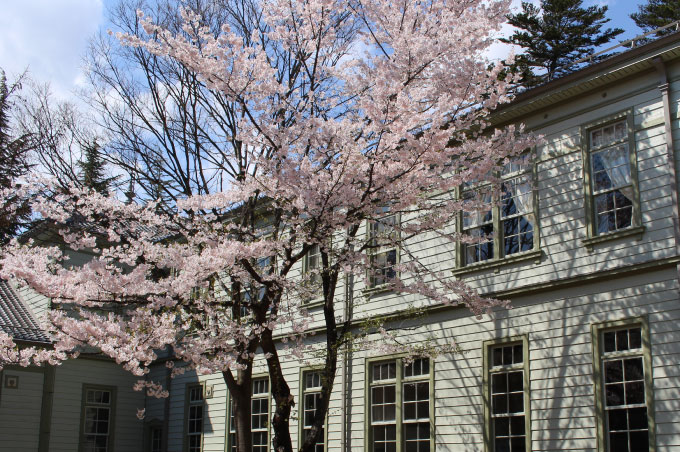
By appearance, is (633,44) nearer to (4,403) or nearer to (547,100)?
(547,100)

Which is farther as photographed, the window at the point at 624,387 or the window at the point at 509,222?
the window at the point at 509,222

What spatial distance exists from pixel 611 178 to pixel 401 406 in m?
5.40

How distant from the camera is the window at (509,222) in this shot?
1220 centimetres

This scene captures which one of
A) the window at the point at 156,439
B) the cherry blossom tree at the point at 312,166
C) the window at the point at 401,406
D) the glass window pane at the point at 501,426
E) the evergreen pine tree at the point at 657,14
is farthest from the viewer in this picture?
the evergreen pine tree at the point at 657,14

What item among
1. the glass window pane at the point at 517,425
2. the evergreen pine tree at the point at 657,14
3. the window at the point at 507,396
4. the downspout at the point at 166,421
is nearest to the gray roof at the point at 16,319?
the downspout at the point at 166,421

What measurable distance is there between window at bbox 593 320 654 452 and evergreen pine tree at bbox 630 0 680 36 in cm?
1761

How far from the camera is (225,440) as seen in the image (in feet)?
57.7

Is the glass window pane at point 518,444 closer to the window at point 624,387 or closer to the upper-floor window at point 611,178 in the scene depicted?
the window at point 624,387

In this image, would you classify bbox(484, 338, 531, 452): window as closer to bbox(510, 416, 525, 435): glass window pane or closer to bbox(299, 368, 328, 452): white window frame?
bbox(510, 416, 525, 435): glass window pane

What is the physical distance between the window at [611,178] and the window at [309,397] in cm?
692

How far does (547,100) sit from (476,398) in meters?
4.98

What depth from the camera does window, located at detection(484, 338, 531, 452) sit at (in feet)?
37.4

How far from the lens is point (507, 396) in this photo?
11727 millimetres

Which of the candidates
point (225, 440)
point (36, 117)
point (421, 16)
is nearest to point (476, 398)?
point (421, 16)
